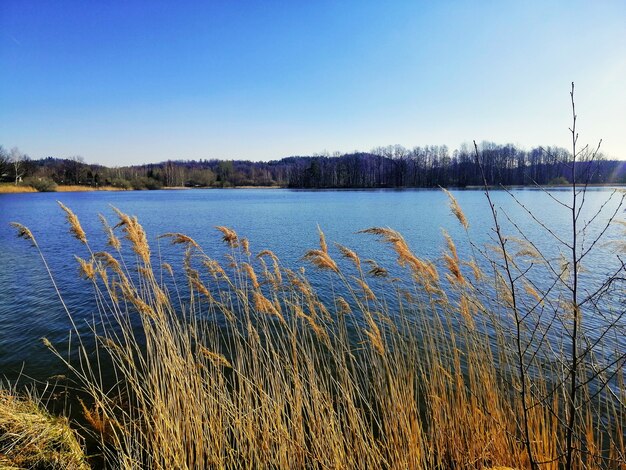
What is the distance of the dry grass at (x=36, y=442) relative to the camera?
3.67 m

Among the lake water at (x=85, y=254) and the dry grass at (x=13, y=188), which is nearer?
the lake water at (x=85, y=254)

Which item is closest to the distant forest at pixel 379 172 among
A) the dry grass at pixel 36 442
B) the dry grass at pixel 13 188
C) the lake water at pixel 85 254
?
the dry grass at pixel 13 188

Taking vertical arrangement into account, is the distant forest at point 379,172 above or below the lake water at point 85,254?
above

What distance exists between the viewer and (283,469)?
11.0 feet

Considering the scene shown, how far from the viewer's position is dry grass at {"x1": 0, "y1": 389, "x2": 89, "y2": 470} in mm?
3674

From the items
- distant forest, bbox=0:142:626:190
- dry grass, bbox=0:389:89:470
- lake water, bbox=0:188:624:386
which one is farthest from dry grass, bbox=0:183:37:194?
dry grass, bbox=0:389:89:470

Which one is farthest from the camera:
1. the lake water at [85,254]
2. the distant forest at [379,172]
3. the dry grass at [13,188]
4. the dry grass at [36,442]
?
the distant forest at [379,172]

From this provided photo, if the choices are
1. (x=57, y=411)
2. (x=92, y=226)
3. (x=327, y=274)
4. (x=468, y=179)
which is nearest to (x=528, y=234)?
(x=327, y=274)

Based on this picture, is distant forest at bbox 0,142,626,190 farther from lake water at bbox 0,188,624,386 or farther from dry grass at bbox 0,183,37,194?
lake water at bbox 0,188,624,386

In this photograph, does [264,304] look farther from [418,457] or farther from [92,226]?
[92,226]

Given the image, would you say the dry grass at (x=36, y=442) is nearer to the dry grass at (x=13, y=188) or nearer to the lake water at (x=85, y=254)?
the lake water at (x=85, y=254)

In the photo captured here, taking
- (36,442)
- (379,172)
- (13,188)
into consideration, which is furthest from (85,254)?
(379,172)

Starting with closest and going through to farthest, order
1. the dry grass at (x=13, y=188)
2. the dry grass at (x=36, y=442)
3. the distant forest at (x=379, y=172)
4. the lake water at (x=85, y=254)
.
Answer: the dry grass at (x=36, y=442) < the lake water at (x=85, y=254) < the dry grass at (x=13, y=188) < the distant forest at (x=379, y=172)

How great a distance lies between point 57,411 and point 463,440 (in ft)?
21.2
